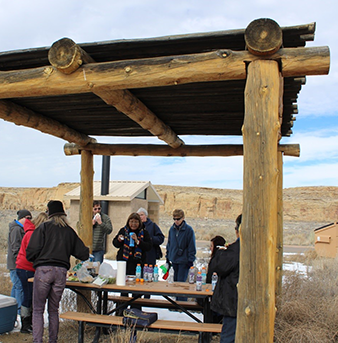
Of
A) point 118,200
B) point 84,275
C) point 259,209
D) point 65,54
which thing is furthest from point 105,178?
point 259,209

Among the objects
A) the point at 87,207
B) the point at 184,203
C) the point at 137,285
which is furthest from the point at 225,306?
the point at 184,203

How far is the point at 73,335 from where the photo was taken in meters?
5.81

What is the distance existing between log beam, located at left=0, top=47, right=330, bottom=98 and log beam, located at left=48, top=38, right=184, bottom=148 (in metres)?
0.12

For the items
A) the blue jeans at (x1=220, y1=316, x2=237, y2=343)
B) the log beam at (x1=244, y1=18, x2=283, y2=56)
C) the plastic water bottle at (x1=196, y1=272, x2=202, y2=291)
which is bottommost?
the blue jeans at (x1=220, y1=316, x2=237, y2=343)

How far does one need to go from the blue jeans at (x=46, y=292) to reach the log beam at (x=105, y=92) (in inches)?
83.2

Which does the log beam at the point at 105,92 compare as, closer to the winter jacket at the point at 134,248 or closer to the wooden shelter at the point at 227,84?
the wooden shelter at the point at 227,84

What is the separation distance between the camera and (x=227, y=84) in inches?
180

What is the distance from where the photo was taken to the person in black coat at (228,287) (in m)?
4.20

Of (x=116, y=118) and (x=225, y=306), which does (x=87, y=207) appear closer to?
(x=116, y=118)

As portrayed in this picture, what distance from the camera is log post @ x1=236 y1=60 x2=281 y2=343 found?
3.24m

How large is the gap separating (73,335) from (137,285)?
1.34m

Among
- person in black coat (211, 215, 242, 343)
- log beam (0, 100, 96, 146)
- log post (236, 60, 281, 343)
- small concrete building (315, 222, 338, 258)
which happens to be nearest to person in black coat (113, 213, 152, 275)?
log beam (0, 100, 96, 146)

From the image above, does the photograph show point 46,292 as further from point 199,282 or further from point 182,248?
point 182,248

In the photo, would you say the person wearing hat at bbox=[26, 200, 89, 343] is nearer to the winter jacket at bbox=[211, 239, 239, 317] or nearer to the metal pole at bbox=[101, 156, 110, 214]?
the winter jacket at bbox=[211, 239, 239, 317]
